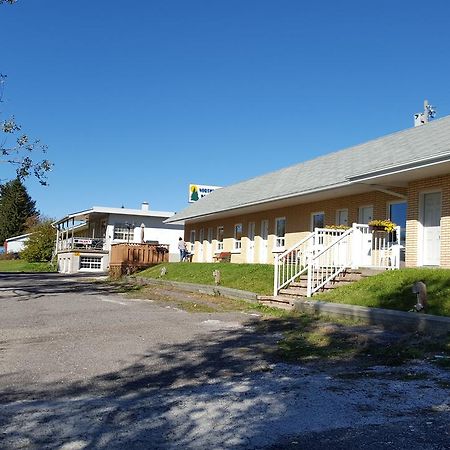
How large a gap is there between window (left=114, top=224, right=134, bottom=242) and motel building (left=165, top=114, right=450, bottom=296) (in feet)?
56.2

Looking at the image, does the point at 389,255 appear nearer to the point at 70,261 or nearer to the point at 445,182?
the point at 445,182

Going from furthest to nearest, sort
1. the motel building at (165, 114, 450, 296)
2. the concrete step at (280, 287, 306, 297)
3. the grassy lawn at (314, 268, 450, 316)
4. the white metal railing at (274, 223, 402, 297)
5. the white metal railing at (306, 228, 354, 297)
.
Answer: the motel building at (165, 114, 450, 296) → the white metal railing at (274, 223, 402, 297) → the concrete step at (280, 287, 306, 297) → the white metal railing at (306, 228, 354, 297) → the grassy lawn at (314, 268, 450, 316)

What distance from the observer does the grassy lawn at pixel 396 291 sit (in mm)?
10281

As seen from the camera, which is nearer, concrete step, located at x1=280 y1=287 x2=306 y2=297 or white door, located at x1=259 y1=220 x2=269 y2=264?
concrete step, located at x1=280 y1=287 x2=306 y2=297

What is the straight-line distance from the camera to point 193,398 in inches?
221

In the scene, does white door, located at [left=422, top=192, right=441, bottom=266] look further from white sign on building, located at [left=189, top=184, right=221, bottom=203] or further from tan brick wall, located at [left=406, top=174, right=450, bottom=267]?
white sign on building, located at [left=189, top=184, right=221, bottom=203]

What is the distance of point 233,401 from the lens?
18.0 ft

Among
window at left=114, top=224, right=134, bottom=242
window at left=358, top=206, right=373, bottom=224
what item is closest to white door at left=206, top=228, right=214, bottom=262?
window at left=114, top=224, right=134, bottom=242

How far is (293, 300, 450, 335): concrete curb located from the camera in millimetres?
8844

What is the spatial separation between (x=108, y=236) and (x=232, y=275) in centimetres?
2371

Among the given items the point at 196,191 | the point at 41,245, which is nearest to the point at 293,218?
the point at 196,191

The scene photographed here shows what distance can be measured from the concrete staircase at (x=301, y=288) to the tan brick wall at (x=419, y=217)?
1621 millimetres

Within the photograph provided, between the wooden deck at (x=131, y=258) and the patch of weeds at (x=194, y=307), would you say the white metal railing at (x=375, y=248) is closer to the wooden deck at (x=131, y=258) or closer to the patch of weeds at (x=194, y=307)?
the patch of weeds at (x=194, y=307)

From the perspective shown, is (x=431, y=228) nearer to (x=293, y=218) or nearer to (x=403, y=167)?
(x=403, y=167)
